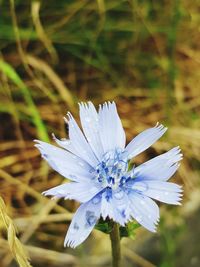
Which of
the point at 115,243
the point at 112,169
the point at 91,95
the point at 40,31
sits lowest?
the point at 115,243

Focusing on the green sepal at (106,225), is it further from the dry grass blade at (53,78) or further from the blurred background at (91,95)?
the dry grass blade at (53,78)

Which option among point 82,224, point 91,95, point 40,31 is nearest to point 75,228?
point 82,224

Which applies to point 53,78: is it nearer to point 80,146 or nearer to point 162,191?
point 80,146

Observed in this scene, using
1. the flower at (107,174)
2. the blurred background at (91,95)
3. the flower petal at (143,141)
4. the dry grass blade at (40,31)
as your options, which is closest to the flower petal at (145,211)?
the flower at (107,174)

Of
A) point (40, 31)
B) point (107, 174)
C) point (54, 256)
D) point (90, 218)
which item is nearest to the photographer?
point (90, 218)

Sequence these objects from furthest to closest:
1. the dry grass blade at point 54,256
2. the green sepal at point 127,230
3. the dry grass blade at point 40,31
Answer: the dry grass blade at point 40,31
the dry grass blade at point 54,256
the green sepal at point 127,230

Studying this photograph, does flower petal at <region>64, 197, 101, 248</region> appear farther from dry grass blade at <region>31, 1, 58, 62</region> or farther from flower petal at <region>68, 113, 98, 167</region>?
dry grass blade at <region>31, 1, 58, 62</region>

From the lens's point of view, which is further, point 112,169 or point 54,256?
point 54,256

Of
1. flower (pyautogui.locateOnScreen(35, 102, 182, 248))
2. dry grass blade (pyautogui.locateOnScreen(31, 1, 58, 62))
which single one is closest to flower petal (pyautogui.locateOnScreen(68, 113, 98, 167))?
flower (pyautogui.locateOnScreen(35, 102, 182, 248))
